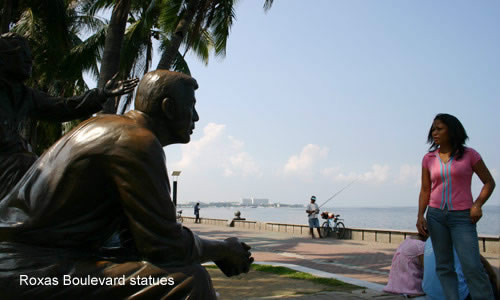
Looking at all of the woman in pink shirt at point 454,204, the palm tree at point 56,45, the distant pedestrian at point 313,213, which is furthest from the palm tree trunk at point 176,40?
the distant pedestrian at point 313,213

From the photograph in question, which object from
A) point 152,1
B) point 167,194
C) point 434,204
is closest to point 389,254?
point 434,204

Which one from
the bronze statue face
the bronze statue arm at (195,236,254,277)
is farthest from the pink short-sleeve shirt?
the bronze statue face

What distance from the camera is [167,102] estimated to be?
1.50 metres

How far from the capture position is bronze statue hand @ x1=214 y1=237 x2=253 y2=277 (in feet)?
5.01

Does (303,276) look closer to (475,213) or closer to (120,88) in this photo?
(475,213)

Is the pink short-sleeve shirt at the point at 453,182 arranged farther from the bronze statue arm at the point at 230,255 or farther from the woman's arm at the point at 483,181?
the bronze statue arm at the point at 230,255

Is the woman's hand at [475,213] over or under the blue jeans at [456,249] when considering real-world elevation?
over

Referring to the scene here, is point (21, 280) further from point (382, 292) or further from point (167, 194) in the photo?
point (382, 292)

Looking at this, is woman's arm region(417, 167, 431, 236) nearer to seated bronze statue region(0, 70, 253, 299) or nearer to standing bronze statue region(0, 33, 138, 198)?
standing bronze statue region(0, 33, 138, 198)

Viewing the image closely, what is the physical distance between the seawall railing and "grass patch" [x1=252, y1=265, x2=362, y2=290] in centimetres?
662

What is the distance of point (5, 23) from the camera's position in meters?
8.99

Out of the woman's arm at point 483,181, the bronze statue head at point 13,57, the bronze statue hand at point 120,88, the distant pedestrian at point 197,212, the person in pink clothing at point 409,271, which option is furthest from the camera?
the distant pedestrian at point 197,212

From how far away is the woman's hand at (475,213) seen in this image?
3131mm

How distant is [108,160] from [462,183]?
300cm
